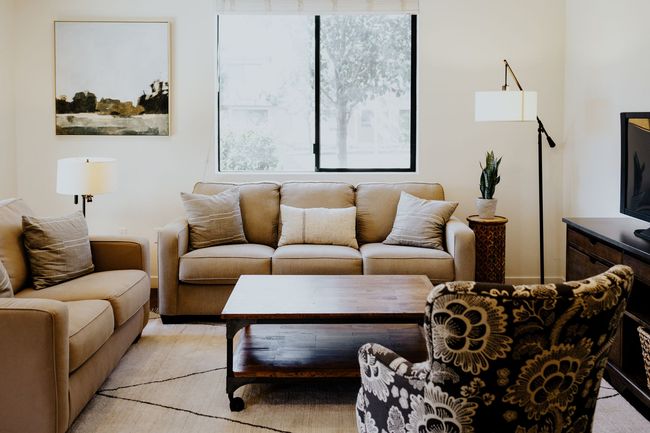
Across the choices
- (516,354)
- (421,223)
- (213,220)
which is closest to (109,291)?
(213,220)

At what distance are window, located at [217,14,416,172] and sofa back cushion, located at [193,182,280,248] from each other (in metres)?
0.49

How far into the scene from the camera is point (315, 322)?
289 cm

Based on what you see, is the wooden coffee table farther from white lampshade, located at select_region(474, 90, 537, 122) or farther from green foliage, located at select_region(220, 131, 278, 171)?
green foliage, located at select_region(220, 131, 278, 171)

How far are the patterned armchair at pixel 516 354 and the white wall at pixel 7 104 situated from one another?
4050 millimetres

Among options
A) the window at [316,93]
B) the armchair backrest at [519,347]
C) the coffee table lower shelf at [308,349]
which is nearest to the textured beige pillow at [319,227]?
the window at [316,93]

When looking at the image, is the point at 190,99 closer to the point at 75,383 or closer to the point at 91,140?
the point at 91,140

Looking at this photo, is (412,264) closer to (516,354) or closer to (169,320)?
(169,320)

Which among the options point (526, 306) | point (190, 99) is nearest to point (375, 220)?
point (190, 99)

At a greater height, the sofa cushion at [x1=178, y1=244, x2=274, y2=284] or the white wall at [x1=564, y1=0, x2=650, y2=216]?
the white wall at [x1=564, y1=0, x2=650, y2=216]

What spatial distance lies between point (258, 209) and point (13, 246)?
1781 millimetres

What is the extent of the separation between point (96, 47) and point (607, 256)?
3.82 m

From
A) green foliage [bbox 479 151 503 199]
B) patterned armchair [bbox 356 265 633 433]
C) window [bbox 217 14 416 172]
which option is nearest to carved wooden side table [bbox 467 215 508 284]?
green foliage [bbox 479 151 503 199]

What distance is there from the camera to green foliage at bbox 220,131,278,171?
202 inches

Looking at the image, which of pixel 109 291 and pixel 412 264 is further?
pixel 412 264
